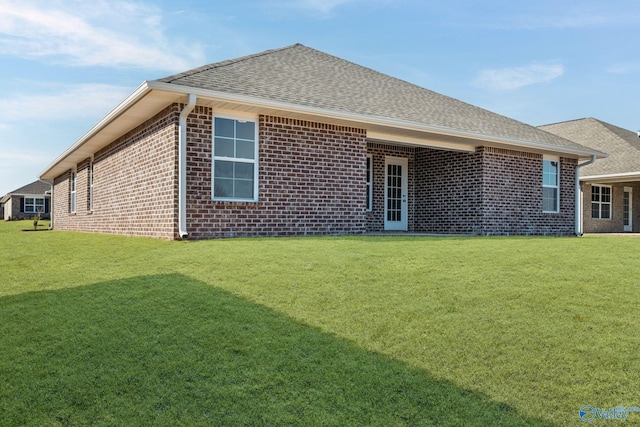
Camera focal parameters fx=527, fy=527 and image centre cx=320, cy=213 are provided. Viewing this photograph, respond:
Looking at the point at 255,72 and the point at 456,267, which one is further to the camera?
the point at 255,72

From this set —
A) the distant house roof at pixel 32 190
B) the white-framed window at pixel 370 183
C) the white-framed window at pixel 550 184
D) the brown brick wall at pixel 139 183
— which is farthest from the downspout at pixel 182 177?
the distant house roof at pixel 32 190

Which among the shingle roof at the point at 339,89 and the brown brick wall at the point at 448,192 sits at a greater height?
the shingle roof at the point at 339,89

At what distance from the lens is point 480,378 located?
13.3 ft

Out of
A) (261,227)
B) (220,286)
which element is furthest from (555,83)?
(220,286)

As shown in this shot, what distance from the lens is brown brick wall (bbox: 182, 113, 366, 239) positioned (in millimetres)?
10508

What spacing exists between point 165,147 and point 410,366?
8.12m

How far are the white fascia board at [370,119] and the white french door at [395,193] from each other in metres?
2.90

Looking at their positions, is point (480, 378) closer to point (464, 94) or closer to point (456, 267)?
point (456, 267)

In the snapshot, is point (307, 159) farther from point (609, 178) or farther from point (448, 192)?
point (609, 178)

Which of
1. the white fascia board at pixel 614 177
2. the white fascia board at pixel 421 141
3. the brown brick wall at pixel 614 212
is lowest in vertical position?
the brown brick wall at pixel 614 212

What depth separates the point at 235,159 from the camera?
36.0 ft

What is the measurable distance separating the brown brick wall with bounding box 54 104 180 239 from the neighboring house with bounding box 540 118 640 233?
60.5ft

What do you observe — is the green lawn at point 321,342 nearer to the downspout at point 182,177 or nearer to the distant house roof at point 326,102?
the downspout at point 182,177

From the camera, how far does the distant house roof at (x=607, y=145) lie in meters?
21.7
